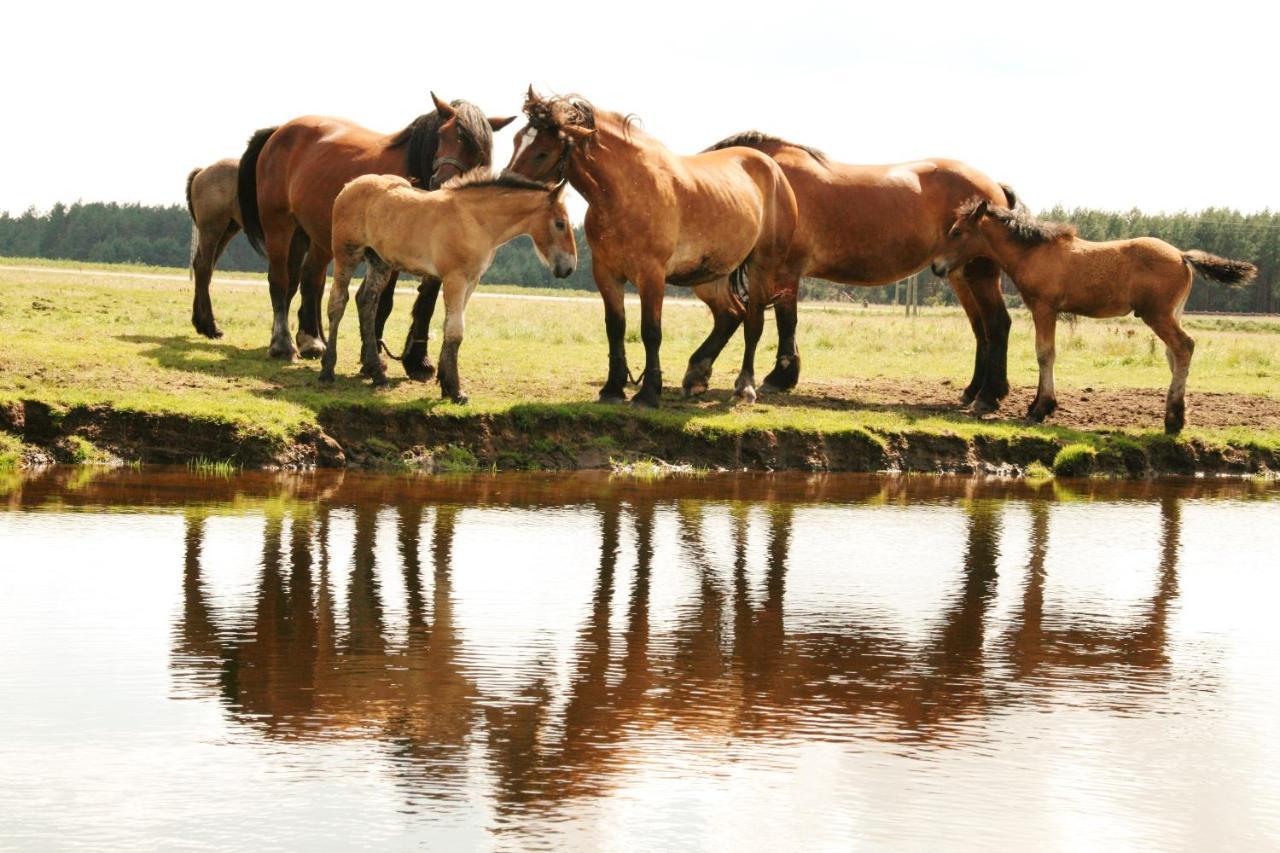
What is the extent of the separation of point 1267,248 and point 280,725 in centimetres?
8844

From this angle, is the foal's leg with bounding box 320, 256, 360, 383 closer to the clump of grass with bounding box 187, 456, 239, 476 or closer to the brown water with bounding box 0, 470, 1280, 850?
the clump of grass with bounding box 187, 456, 239, 476

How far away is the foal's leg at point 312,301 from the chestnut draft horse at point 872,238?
3.80 meters

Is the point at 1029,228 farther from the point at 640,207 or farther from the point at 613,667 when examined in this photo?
the point at 613,667

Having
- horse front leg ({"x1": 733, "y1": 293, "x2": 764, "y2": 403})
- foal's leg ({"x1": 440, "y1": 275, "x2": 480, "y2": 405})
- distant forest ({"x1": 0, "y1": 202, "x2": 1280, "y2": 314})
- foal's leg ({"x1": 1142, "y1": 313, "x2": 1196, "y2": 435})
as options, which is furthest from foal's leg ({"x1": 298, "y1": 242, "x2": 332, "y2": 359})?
distant forest ({"x1": 0, "y1": 202, "x2": 1280, "y2": 314})

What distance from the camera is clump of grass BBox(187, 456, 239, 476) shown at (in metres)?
12.4

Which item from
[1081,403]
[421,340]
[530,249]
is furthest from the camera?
[530,249]

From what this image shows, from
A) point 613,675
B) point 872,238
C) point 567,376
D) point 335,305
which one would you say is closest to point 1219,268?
point 872,238

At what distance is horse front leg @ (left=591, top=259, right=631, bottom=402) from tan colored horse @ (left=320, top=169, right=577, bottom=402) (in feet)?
2.60

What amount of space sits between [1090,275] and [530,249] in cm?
8714

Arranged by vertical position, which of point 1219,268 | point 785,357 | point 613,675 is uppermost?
point 1219,268

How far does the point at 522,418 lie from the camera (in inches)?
→ 556

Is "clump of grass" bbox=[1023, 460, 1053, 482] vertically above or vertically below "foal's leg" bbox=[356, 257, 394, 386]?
below

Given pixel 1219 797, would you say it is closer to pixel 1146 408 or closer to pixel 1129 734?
pixel 1129 734

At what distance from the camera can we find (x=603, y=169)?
586 inches
